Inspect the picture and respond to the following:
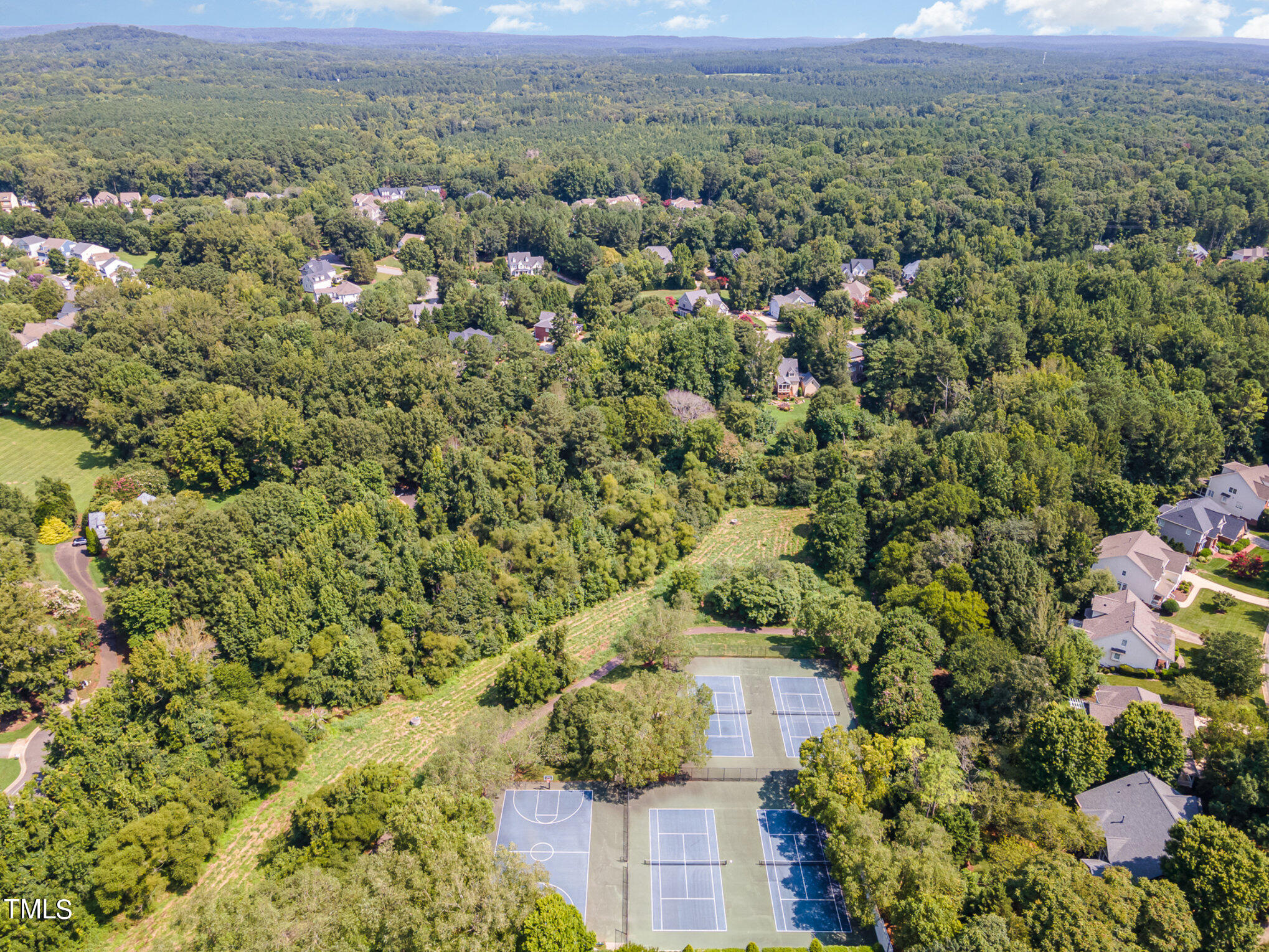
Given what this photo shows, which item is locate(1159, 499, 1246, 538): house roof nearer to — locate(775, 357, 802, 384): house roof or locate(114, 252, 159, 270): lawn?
locate(775, 357, 802, 384): house roof

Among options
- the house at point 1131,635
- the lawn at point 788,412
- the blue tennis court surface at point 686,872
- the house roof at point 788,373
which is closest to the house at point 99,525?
the blue tennis court surface at point 686,872

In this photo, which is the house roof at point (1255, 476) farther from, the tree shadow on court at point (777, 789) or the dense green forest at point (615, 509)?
the tree shadow on court at point (777, 789)

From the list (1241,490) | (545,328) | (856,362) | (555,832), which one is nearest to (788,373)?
(856,362)

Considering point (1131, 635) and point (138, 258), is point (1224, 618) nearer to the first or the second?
point (1131, 635)

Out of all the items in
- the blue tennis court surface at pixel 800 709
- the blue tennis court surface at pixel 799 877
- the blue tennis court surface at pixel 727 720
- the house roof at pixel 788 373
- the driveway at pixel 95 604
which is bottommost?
the blue tennis court surface at pixel 799 877

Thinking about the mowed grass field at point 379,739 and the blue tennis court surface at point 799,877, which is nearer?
the blue tennis court surface at point 799,877

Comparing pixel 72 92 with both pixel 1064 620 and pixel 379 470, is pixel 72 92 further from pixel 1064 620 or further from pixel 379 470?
pixel 1064 620

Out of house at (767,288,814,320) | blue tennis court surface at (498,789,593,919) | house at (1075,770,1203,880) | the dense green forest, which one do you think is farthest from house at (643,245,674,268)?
house at (1075,770,1203,880)

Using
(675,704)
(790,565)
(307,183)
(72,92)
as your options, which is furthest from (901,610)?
(72,92)
